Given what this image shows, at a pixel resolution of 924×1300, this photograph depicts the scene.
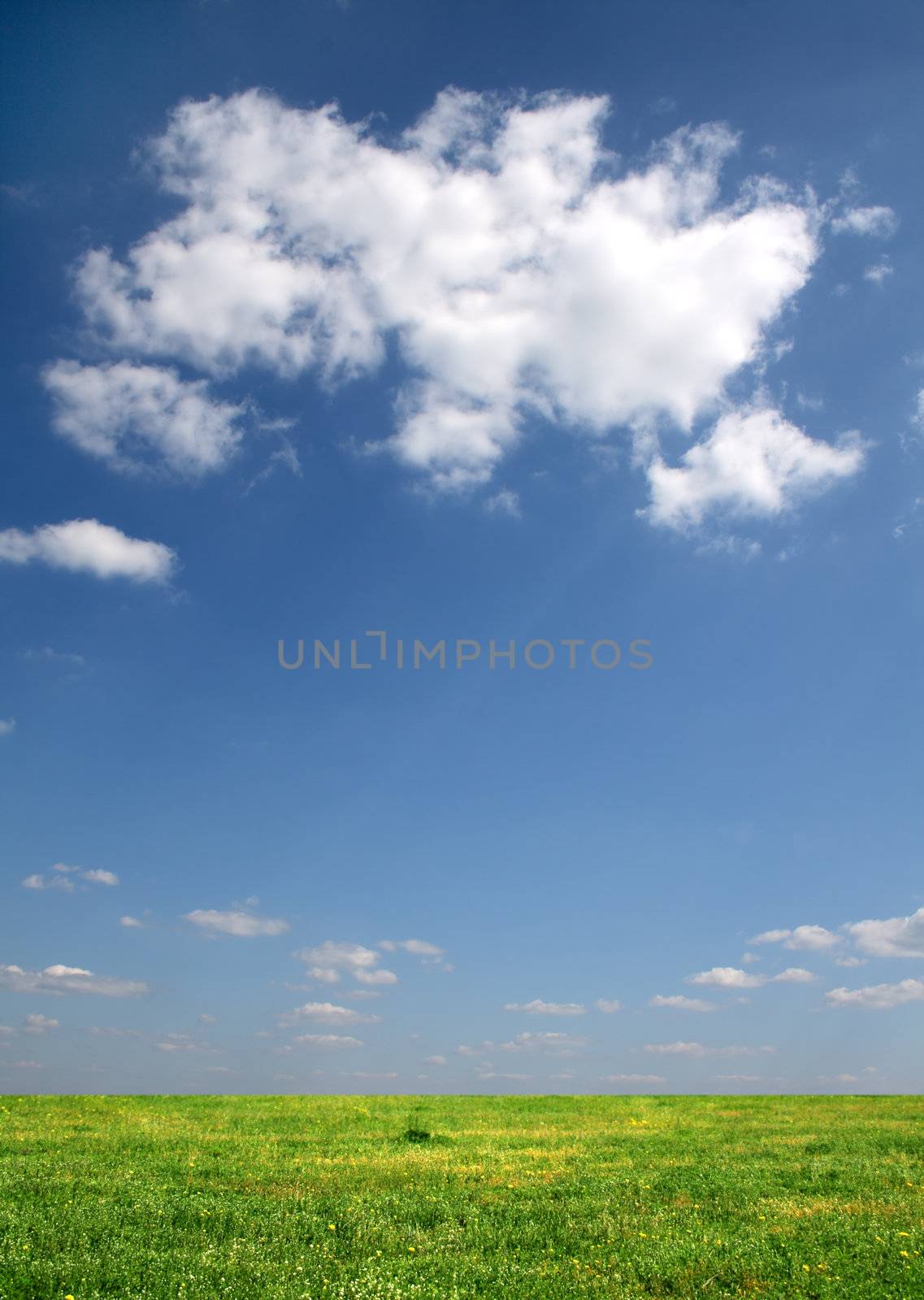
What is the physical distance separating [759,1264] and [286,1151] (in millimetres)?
13664

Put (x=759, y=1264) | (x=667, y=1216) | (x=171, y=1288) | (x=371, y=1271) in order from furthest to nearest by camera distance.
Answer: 1. (x=667, y=1216)
2. (x=759, y=1264)
3. (x=371, y=1271)
4. (x=171, y=1288)

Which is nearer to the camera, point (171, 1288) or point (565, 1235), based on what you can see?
point (171, 1288)

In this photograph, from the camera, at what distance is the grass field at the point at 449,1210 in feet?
44.2

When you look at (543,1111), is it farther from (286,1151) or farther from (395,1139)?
(286,1151)

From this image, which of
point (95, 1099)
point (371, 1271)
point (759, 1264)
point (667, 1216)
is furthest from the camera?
point (95, 1099)

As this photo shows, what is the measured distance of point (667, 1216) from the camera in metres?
17.2

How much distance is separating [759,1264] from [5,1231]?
1277 centimetres

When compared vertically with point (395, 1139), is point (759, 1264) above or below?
above

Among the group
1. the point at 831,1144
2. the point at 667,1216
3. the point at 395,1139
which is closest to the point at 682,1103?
the point at 831,1144

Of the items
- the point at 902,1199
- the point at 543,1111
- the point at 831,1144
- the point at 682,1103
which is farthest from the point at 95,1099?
the point at 902,1199

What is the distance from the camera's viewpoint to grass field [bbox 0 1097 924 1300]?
13477mm

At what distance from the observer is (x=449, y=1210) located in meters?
17.1

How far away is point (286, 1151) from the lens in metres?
23.4

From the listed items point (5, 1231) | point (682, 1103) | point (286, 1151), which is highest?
point (5, 1231)
